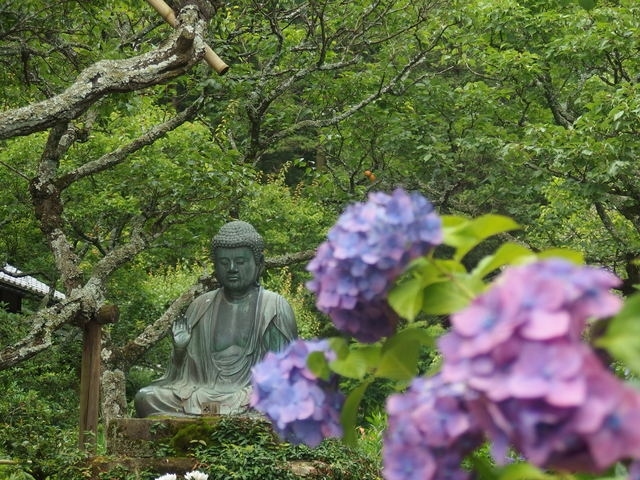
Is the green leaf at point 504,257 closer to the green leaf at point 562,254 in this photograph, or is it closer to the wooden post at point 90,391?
the green leaf at point 562,254

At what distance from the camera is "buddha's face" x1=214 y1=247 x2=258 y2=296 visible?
8.34 metres

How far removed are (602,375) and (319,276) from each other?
1.57ft

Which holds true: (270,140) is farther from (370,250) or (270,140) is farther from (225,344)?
(370,250)

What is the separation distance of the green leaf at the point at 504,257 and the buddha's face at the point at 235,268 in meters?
7.20

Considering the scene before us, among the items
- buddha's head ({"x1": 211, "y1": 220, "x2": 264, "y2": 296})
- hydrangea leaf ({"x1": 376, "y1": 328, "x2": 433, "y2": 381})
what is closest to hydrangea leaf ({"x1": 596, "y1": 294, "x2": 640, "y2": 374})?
hydrangea leaf ({"x1": 376, "y1": 328, "x2": 433, "y2": 381})

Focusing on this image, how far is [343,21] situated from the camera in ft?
37.1

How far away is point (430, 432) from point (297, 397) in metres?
0.37

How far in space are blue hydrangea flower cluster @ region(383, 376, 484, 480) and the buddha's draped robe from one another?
7.05 metres

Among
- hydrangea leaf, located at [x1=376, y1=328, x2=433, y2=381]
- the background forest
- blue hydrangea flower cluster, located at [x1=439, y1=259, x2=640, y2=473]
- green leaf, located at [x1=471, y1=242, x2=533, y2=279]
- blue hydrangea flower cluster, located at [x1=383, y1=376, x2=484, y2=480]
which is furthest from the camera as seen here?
the background forest

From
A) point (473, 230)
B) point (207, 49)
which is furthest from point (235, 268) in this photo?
point (473, 230)

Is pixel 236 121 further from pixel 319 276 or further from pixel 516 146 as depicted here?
pixel 319 276

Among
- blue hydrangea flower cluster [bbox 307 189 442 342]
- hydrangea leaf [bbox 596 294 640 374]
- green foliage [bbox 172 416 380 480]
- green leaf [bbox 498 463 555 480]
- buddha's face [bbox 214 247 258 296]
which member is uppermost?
buddha's face [bbox 214 247 258 296]

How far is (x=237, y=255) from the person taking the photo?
27.3 feet

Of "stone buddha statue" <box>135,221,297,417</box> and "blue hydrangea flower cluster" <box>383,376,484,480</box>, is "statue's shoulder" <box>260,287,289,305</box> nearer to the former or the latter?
"stone buddha statue" <box>135,221,297,417</box>
